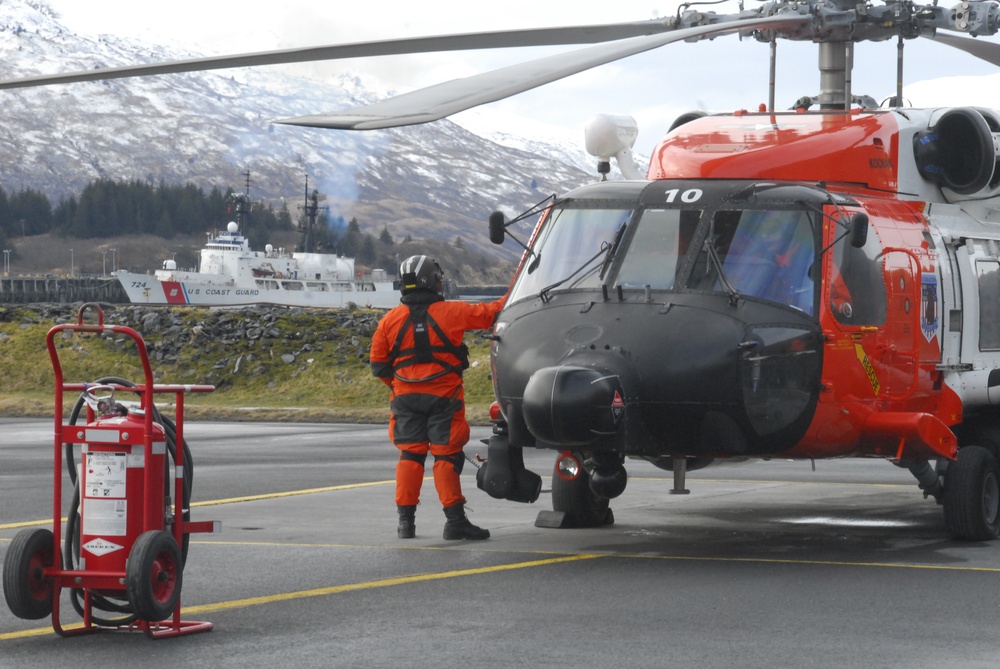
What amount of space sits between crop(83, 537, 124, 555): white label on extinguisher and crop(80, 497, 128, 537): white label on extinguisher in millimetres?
38

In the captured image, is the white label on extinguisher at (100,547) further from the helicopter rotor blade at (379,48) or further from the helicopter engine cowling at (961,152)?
the helicopter engine cowling at (961,152)

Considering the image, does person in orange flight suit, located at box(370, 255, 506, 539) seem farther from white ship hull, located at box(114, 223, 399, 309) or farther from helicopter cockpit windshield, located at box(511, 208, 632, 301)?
white ship hull, located at box(114, 223, 399, 309)

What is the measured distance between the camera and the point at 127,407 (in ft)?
24.3

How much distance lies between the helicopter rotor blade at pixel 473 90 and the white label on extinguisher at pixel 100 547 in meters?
2.17

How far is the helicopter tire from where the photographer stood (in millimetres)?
11344

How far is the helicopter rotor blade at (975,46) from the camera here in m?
10.9

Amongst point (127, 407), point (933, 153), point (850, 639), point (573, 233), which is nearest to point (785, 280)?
point (573, 233)

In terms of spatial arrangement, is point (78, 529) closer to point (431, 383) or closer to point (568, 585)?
point (568, 585)

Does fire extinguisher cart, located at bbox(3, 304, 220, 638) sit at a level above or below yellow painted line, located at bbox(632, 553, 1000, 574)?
above

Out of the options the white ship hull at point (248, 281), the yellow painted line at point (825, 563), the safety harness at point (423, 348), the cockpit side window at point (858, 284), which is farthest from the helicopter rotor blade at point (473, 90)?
the white ship hull at point (248, 281)

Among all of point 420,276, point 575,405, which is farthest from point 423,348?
point 575,405

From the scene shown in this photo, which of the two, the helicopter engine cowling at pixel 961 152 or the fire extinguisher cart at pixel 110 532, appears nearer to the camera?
the fire extinguisher cart at pixel 110 532

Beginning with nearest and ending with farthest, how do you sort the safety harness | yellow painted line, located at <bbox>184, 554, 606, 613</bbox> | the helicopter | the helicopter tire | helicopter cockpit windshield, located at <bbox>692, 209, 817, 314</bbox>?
yellow painted line, located at <bbox>184, 554, 606, 613</bbox> → the helicopter → helicopter cockpit windshield, located at <bbox>692, 209, 817, 314</bbox> → the safety harness → the helicopter tire

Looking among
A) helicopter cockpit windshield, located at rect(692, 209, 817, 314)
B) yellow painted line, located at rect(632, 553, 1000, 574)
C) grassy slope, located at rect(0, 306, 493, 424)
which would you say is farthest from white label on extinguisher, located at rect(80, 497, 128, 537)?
grassy slope, located at rect(0, 306, 493, 424)
